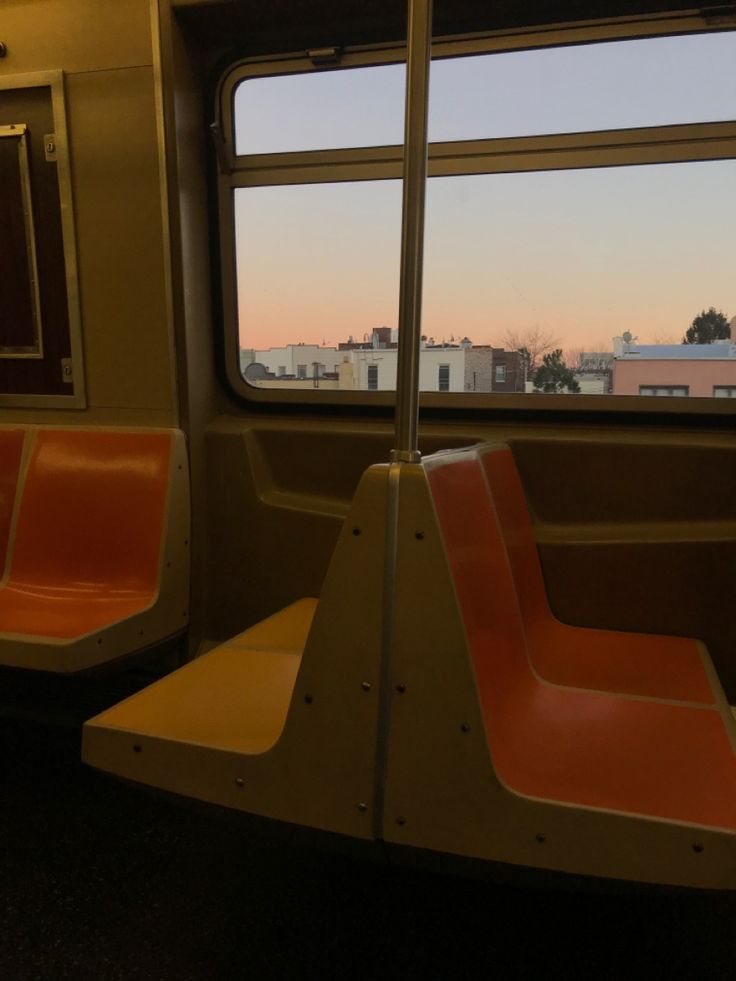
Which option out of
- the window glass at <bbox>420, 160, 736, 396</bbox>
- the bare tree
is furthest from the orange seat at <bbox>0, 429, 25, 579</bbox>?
the bare tree

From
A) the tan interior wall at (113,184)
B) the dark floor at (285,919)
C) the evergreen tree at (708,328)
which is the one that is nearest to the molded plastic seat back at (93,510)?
the tan interior wall at (113,184)

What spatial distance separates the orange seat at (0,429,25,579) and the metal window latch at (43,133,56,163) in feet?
3.00

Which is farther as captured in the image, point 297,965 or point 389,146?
point 389,146

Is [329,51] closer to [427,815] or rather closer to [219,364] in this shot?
[219,364]

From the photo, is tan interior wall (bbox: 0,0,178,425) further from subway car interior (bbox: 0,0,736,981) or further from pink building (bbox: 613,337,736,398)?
pink building (bbox: 613,337,736,398)

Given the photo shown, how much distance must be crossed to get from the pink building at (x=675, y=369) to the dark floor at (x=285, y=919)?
1.34 meters

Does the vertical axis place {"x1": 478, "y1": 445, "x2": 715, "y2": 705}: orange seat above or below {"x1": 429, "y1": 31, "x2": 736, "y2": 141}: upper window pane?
below

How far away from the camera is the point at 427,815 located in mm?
1177

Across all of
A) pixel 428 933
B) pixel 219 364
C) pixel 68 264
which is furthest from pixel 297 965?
pixel 68 264

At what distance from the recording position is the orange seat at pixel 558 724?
1.20 metres

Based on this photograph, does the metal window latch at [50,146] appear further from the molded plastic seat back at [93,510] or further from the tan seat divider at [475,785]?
the tan seat divider at [475,785]

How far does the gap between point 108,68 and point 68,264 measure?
62 cm

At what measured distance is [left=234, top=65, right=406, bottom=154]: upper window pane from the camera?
7.68 ft

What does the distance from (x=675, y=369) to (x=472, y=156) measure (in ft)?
2.92
